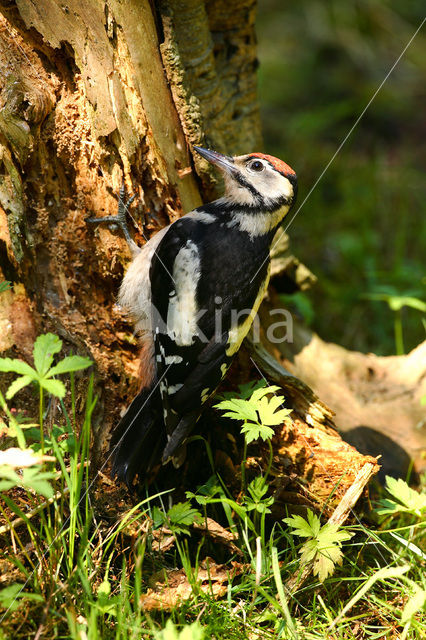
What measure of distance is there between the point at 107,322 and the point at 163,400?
45 centimetres

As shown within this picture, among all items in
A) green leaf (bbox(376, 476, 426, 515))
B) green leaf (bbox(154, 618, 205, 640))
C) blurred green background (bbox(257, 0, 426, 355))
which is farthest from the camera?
blurred green background (bbox(257, 0, 426, 355))

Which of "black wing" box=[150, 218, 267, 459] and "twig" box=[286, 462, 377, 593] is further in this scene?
"black wing" box=[150, 218, 267, 459]

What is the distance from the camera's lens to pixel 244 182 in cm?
306

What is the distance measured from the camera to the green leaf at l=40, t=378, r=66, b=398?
6.27 feet

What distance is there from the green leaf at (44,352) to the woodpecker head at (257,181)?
1353 mm

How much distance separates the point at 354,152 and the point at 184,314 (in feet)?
13.4

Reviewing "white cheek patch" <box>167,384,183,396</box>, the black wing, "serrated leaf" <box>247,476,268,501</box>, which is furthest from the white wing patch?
"serrated leaf" <box>247,476,268,501</box>

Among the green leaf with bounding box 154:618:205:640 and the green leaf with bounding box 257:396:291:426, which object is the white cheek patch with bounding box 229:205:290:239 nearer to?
the green leaf with bounding box 257:396:291:426

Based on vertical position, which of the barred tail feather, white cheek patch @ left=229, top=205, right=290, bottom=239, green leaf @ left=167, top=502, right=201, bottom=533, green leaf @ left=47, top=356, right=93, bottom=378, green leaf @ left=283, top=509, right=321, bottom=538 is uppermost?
white cheek patch @ left=229, top=205, right=290, bottom=239

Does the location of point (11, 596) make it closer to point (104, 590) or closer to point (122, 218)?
point (104, 590)

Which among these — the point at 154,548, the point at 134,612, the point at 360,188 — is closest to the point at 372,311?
the point at 360,188

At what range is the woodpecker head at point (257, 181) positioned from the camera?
305 centimetres

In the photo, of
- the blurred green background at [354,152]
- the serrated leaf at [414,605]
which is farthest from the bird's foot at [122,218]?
the serrated leaf at [414,605]

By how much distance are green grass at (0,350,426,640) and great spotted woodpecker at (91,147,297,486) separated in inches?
8.2
